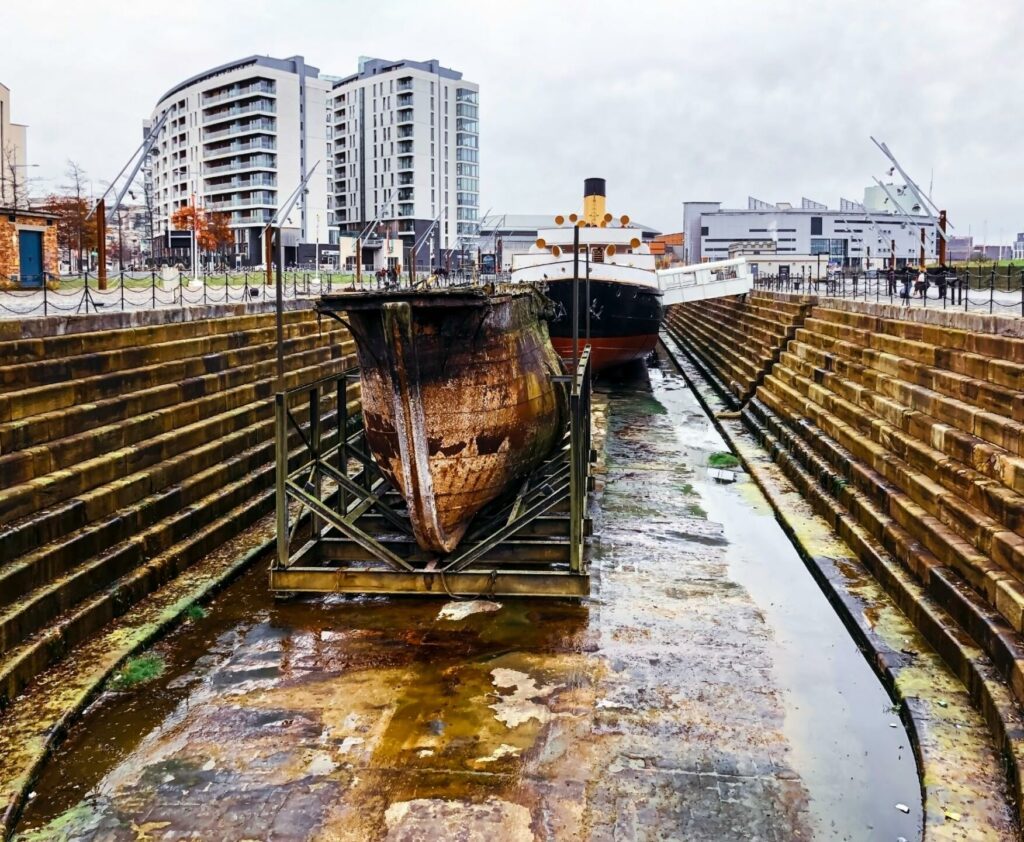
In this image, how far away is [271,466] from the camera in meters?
15.2

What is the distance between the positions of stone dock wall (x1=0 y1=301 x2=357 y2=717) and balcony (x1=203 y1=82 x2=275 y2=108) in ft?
222

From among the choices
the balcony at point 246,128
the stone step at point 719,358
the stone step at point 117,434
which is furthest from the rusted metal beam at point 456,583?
the balcony at point 246,128

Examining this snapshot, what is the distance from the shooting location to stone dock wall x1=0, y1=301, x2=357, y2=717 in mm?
8672

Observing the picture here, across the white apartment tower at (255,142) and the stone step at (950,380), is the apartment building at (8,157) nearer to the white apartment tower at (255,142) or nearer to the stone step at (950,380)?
the white apartment tower at (255,142)

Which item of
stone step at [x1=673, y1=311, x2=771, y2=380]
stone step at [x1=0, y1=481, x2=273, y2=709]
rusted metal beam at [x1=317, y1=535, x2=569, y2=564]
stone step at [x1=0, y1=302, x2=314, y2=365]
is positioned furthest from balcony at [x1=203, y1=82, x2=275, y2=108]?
rusted metal beam at [x1=317, y1=535, x2=569, y2=564]

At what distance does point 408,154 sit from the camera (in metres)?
86.8

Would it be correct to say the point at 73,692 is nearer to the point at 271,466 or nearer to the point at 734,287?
the point at 271,466

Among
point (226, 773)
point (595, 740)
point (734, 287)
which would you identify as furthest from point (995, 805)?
point (734, 287)

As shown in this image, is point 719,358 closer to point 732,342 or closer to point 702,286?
point 732,342

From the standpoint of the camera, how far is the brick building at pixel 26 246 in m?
26.3

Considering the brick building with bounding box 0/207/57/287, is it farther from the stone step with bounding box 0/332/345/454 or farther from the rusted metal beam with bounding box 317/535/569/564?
the rusted metal beam with bounding box 317/535/569/564

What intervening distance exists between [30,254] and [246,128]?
5475cm

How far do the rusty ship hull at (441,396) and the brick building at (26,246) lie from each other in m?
Result: 18.0

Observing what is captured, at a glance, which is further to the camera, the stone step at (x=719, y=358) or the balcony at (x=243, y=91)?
the balcony at (x=243, y=91)
